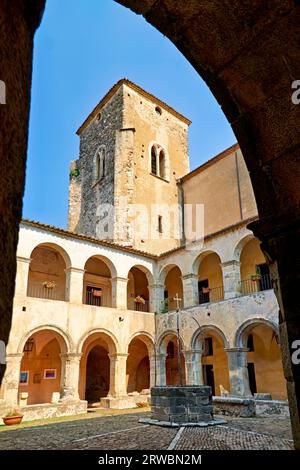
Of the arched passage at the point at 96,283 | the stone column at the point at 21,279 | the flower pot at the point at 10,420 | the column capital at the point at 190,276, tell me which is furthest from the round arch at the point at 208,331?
the flower pot at the point at 10,420

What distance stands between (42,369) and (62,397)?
427cm

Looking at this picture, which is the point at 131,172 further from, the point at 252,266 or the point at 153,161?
the point at 252,266

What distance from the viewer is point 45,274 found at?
65.5 ft

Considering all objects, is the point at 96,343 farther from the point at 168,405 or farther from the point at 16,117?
the point at 16,117

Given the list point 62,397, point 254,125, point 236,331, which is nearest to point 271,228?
point 254,125

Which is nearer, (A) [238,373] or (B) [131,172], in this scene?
(A) [238,373]

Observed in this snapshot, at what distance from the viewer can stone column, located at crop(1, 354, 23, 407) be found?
1384 centimetres

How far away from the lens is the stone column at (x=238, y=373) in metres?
15.2

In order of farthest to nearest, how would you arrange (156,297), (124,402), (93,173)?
(93,173)
(156,297)
(124,402)

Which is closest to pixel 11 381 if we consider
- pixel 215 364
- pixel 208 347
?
pixel 215 364

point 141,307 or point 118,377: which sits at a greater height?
point 141,307

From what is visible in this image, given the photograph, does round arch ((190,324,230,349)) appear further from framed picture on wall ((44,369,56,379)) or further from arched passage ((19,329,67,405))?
framed picture on wall ((44,369,56,379))

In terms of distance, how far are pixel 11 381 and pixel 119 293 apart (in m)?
6.70

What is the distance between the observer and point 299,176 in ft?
9.25
